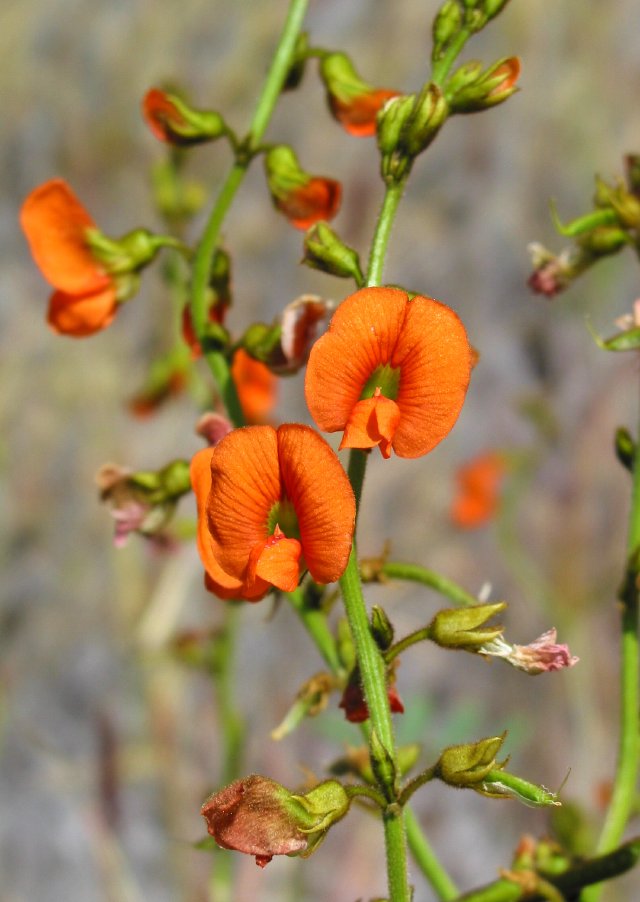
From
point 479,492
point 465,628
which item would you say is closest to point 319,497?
point 465,628

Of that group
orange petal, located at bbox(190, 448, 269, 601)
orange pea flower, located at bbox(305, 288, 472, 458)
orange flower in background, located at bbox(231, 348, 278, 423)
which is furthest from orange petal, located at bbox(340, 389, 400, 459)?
orange flower in background, located at bbox(231, 348, 278, 423)

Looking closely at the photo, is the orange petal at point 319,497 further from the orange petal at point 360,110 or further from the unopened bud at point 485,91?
the orange petal at point 360,110

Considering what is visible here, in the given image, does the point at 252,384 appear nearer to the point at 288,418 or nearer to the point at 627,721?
the point at 627,721

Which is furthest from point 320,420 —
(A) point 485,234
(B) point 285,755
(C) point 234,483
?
(A) point 485,234

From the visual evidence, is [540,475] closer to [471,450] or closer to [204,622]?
[471,450]

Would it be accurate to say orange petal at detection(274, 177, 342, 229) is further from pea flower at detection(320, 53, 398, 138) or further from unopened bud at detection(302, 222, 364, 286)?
unopened bud at detection(302, 222, 364, 286)
